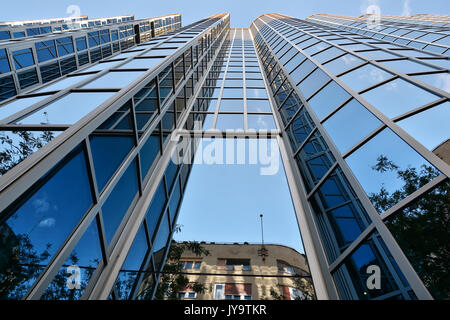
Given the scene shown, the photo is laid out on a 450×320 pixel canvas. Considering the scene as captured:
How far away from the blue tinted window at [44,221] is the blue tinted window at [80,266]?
321mm

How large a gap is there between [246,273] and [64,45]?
23.6m

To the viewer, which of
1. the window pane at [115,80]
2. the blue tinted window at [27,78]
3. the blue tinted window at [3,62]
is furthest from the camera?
the blue tinted window at [27,78]

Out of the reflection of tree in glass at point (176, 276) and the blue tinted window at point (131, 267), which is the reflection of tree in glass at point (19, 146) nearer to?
the blue tinted window at point (131, 267)

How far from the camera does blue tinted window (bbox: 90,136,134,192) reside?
385 cm

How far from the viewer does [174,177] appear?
6.66 meters

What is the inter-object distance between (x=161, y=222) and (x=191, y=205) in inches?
32.9

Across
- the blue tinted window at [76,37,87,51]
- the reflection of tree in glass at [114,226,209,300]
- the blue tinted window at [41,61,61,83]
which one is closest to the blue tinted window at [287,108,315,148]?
the reflection of tree in glass at [114,226,209,300]

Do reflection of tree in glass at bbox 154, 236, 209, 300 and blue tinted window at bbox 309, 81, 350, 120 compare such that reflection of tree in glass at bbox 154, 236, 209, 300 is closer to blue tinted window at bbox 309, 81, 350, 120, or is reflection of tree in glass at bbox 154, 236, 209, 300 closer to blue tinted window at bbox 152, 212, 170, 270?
blue tinted window at bbox 152, 212, 170, 270

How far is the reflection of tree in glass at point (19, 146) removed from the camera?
290 centimetres

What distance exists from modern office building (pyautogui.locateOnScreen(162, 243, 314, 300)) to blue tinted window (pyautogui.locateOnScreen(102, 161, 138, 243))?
1.52 m

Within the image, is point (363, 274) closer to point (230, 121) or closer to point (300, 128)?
point (300, 128)

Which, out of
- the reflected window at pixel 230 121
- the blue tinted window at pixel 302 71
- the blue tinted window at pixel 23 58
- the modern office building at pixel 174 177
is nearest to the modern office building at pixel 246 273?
the modern office building at pixel 174 177

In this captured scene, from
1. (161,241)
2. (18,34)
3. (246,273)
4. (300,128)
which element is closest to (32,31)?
(18,34)
